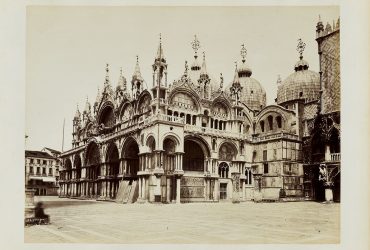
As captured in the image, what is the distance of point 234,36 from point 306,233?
521 centimetres

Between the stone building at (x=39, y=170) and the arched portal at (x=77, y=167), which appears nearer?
the stone building at (x=39, y=170)

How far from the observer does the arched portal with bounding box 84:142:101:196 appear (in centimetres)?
2350

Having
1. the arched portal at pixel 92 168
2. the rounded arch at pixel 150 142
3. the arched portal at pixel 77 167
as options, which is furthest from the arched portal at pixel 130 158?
the arched portal at pixel 77 167

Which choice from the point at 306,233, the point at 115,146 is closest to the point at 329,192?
the point at 306,233

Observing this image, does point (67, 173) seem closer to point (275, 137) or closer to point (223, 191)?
point (223, 191)

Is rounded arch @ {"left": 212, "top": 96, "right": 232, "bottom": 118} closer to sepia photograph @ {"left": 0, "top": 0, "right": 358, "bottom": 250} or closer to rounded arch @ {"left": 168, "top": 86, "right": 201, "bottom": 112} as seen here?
rounded arch @ {"left": 168, "top": 86, "right": 201, "bottom": 112}

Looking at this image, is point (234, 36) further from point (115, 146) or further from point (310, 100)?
point (310, 100)

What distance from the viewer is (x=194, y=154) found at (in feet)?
64.3

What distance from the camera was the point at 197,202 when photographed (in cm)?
1870

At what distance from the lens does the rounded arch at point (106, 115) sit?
24362 millimetres

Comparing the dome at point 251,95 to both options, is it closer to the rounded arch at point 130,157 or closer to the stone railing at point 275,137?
the stone railing at point 275,137

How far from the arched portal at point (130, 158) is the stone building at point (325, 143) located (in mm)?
7588

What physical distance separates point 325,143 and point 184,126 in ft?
18.6

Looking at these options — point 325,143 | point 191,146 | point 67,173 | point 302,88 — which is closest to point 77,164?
point 67,173
